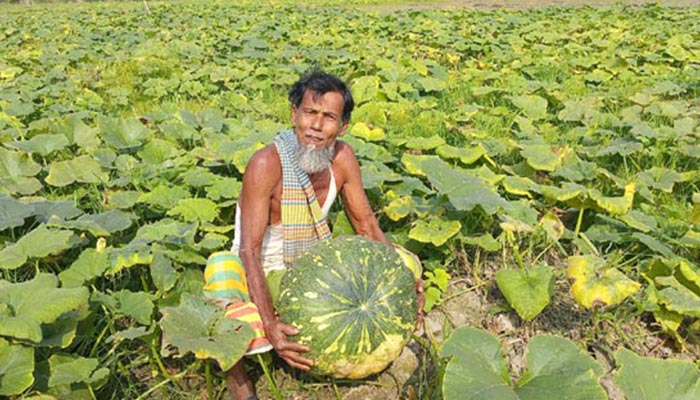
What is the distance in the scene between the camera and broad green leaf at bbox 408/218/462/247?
3.02m

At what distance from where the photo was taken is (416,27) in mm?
12328

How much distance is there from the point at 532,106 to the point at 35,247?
15.7 ft

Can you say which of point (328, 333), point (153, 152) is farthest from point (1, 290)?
point (153, 152)

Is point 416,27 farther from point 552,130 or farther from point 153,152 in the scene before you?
point 153,152

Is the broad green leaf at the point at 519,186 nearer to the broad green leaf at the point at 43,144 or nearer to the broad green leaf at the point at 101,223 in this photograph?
the broad green leaf at the point at 101,223

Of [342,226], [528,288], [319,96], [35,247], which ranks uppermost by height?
[319,96]

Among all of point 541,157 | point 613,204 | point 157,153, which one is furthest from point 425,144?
point 157,153

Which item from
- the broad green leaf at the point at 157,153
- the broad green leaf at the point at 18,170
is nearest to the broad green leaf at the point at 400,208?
the broad green leaf at the point at 157,153

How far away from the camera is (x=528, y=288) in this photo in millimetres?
2764

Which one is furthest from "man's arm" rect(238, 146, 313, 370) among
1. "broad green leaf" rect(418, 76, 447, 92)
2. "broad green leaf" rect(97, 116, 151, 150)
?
"broad green leaf" rect(418, 76, 447, 92)

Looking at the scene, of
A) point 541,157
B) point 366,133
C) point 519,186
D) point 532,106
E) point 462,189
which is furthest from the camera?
point 532,106

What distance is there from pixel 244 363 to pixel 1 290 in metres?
1.09

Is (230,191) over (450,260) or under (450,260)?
over

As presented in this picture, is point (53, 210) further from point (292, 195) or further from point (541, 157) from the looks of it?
point (541, 157)
